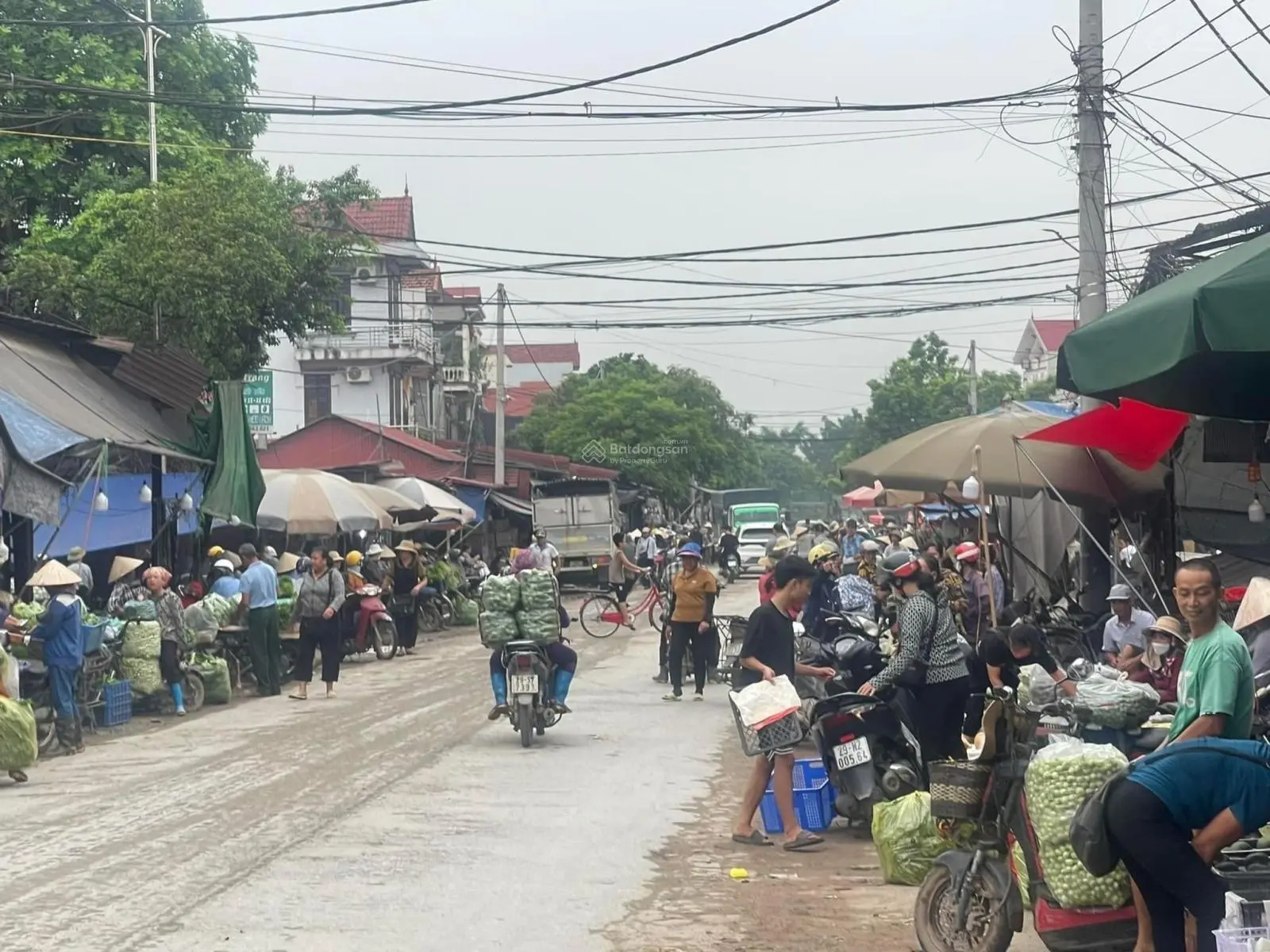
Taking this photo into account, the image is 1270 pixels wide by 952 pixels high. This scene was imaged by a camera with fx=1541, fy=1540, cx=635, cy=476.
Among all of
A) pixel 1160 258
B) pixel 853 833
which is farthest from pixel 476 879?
pixel 1160 258

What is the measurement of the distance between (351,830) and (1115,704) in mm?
5022

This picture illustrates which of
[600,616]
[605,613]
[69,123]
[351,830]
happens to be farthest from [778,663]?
[69,123]

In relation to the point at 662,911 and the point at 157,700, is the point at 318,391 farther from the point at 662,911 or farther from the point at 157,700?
the point at 662,911

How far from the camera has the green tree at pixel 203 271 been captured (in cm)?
2398

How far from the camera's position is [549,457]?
185 feet

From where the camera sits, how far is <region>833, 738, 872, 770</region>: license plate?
9.53 meters

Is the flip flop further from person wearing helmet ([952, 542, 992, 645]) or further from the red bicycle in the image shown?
the red bicycle

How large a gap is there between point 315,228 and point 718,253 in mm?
7461

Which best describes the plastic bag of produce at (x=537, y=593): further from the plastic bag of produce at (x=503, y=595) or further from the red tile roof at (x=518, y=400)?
the red tile roof at (x=518, y=400)

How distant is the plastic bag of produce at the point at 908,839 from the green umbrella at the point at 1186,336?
7.79 ft

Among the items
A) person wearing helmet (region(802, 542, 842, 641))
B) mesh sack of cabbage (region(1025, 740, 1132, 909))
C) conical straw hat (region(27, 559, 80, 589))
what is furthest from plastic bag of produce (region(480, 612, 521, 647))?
mesh sack of cabbage (region(1025, 740, 1132, 909))

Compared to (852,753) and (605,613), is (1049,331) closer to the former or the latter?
(605,613)

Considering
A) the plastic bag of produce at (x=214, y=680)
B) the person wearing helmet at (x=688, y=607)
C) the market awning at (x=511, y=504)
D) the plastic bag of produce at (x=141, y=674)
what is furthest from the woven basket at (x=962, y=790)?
the market awning at (x=511, y=504)

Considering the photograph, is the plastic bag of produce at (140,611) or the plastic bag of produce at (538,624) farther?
the plastic bag of produce at (140,611)
